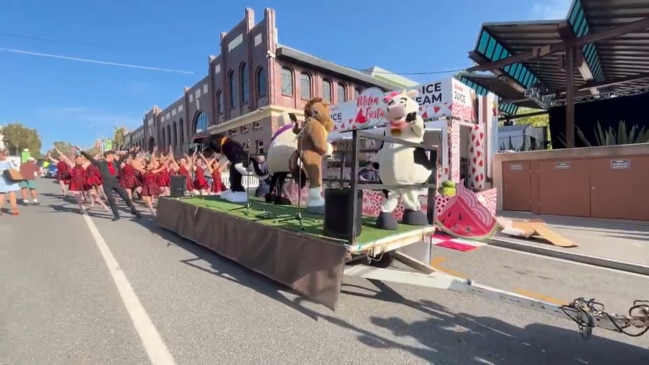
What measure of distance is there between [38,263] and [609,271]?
8176mm

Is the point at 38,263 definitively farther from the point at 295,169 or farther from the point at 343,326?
the point at 343,326

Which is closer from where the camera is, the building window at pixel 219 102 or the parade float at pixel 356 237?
the parade float at pixel 356 237

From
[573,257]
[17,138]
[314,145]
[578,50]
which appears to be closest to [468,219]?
[573,257]

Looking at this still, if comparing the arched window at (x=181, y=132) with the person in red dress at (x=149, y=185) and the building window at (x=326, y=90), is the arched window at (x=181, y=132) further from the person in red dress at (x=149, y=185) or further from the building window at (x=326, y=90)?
the person in red dress at (x=149, y=185)

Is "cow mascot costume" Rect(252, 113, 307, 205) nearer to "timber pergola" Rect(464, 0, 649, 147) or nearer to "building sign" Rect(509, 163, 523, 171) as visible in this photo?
"building sign" Rect(509, 163, 523, 171)

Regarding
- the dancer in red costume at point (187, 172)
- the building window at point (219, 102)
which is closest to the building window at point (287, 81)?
the building window at point (219, 102)

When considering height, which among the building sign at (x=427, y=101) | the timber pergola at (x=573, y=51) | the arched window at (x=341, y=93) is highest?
the arched window at (x=341, y=93)

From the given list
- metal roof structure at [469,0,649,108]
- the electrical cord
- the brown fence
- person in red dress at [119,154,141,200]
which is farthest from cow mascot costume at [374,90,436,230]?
person in red dress at [119,154,141,200]

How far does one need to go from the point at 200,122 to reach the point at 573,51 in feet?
99.1

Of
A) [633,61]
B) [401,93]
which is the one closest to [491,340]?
[401,93]

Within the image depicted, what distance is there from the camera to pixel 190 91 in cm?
3366

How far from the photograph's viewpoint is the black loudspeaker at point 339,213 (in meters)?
3.08

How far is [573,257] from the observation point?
207 inches

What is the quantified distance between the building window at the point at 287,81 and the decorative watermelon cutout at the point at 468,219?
17.9 metres
